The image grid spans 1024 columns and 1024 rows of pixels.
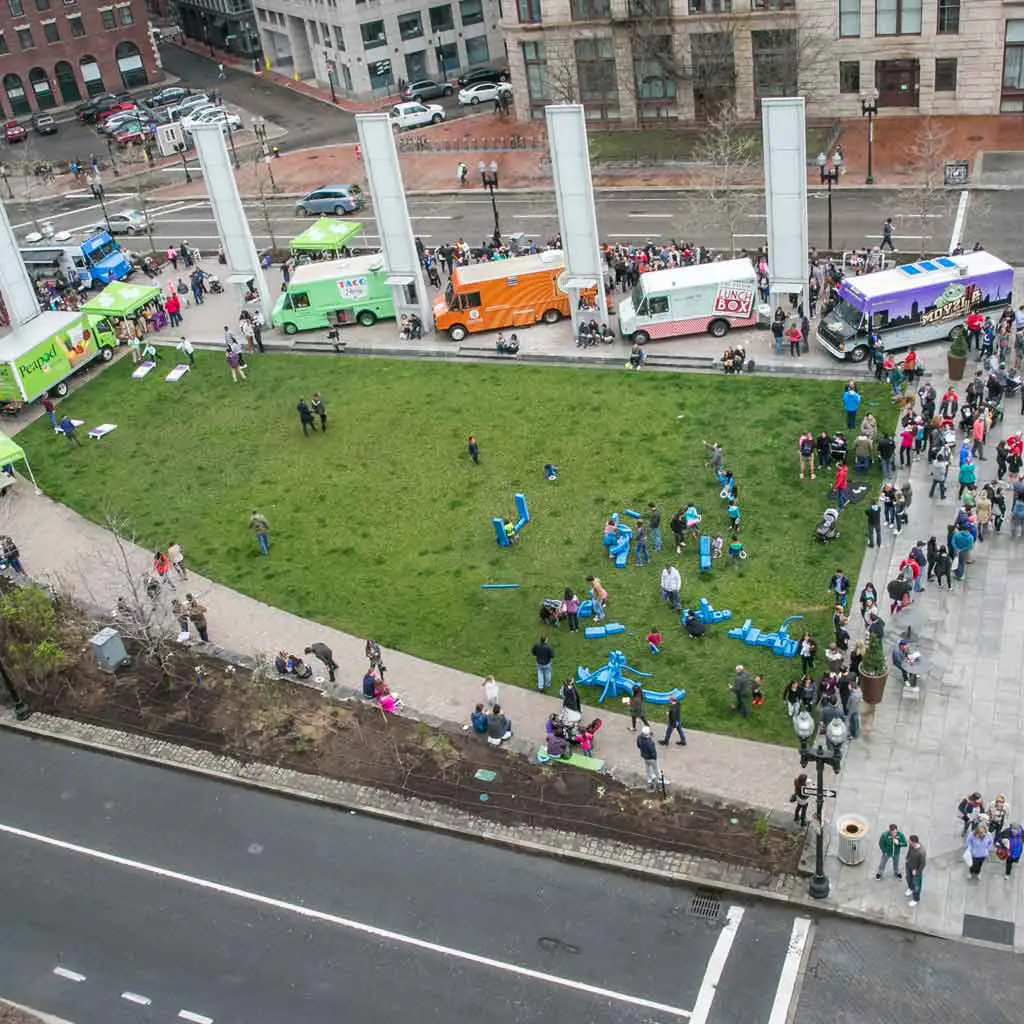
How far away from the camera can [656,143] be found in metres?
64.6

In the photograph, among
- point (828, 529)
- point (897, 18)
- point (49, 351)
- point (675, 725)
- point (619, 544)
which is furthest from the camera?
point (897, 18)

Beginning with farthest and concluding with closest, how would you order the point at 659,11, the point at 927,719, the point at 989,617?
the point at 659,11, the point at 989,617, the point at 927,719

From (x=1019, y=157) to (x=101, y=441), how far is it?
41979 millimetres

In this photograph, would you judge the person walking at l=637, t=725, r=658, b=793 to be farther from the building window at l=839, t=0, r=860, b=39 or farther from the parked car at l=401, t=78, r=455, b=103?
the parked car at l=401, t=78, r=455, b=103

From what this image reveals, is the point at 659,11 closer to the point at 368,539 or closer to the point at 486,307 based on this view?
the point at 486,307

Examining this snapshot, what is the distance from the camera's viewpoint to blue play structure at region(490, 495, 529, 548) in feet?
109

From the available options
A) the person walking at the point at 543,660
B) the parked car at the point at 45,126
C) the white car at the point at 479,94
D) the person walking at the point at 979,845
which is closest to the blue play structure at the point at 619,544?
the person walking at the point at 543,660

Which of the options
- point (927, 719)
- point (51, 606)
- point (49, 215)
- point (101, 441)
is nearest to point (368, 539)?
point (51, 606)

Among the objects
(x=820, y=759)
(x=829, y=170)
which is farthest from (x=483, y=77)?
(x=820, y=759)

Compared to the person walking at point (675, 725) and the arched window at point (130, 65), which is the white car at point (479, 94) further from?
the person walking at point (675, 725)

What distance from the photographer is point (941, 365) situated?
127 feet

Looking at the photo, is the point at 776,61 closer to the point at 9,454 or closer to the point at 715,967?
the point at 9,454

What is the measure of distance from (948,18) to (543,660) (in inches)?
1827

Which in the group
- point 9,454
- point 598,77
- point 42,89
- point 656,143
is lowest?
point 656,143
